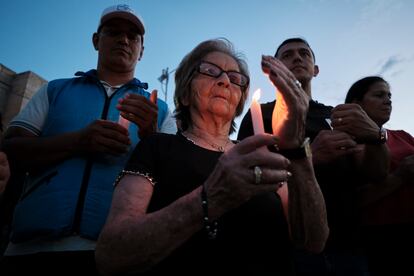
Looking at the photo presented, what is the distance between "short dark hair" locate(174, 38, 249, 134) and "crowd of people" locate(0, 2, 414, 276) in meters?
0.01

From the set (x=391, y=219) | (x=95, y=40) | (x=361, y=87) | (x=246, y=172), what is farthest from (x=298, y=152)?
(x=361, y=87)

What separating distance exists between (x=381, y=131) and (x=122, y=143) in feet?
6.48

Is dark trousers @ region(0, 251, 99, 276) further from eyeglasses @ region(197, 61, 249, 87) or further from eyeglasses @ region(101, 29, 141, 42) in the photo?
eyeglasses @ region(101, 29, 141, 42)

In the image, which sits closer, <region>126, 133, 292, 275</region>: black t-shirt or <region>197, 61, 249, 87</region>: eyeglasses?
<region>126, 133, 292, 275</region>: black t-shirt

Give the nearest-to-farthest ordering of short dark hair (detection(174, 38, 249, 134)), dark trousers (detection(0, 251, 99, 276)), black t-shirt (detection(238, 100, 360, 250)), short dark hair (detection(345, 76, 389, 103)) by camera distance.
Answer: dark trousers (detection(0, 251, 99, 276)) < short dark hair (detection(174, 38, 249, 134)) < black t-shirt (detection(238, 100, 360, 250)) < short dark hair (detection(345, 76, 389, 103))

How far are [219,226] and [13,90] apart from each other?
12.3 meters

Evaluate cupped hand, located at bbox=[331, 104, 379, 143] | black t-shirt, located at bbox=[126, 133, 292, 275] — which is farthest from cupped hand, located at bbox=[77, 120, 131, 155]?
cupped hand, located at bbox=[331, 104, 379, 143]

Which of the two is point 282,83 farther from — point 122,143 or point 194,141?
point 122,143

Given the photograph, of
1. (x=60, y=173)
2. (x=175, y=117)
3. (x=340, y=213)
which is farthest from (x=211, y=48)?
(x=340, y=213)

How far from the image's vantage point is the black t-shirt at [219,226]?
145cm

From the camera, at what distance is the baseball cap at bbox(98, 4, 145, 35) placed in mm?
2707

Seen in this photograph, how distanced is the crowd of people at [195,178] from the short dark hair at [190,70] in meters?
0.01

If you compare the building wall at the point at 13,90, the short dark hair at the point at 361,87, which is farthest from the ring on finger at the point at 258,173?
the building wall at the point at 13,90

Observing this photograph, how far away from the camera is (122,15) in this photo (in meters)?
2.71
